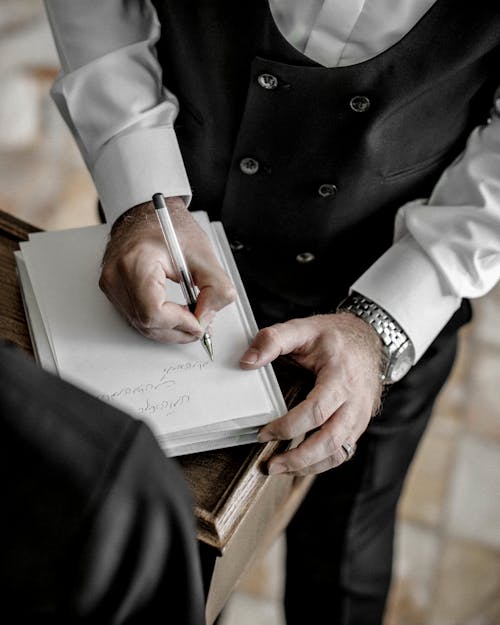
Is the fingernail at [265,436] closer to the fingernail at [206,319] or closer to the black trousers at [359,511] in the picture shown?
the fingernail at [206,319]

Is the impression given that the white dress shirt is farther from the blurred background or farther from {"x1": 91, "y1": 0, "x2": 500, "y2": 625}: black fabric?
the blurred background

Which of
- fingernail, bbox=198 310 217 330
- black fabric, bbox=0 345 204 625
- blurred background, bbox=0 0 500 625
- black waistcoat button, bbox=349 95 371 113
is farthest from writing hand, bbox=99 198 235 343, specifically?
blurred background, bbox=0 0 500 625

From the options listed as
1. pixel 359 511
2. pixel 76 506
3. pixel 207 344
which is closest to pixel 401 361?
pixel 207 344

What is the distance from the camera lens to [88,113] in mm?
950

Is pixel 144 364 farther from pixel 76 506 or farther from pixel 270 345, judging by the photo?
pixel 76 506

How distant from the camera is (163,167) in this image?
3.00 feet

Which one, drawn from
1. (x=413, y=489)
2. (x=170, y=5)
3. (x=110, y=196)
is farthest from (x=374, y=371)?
(x=413, y=489)

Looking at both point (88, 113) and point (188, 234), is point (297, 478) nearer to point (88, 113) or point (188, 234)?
point (188, 234)

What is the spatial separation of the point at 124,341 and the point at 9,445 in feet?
1.43

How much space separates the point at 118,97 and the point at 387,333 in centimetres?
43

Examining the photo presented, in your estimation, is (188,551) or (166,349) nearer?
(188,551)

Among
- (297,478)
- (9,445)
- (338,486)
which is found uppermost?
(9,445)

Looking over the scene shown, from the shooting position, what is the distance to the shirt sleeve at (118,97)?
3.01 ft

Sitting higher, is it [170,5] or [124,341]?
[170,5]
